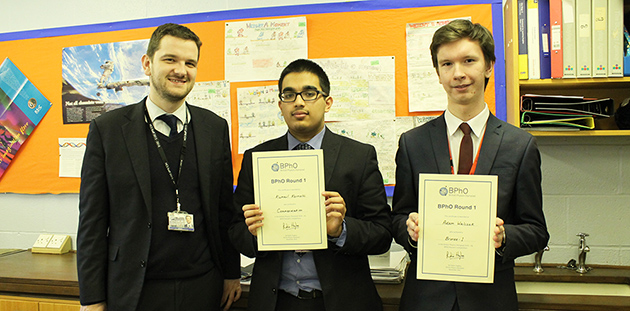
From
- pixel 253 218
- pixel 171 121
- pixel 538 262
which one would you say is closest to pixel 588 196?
pixel 538 262

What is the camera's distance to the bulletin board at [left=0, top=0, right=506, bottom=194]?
2406 mm

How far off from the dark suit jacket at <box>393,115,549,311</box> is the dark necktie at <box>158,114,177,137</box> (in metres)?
0.98

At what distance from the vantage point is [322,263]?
1498 mm

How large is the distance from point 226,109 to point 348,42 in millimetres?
890

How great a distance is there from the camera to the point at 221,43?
2.65 meters

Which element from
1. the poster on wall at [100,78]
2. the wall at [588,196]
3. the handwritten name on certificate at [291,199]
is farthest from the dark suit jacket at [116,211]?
the wall at [588,196]

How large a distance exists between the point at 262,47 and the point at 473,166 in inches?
64.7

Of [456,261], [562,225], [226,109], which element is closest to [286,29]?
[226,109]

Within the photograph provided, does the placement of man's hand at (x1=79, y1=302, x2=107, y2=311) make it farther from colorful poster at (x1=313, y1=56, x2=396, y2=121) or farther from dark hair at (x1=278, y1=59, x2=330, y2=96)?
colorful poster at (x1=313, y1=56, x2=396, y2=121)

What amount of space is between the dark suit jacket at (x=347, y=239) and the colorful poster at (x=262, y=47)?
104cm

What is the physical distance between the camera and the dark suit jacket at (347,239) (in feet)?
4.85

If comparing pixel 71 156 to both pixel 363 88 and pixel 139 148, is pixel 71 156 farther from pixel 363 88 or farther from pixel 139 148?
pixel 363 88

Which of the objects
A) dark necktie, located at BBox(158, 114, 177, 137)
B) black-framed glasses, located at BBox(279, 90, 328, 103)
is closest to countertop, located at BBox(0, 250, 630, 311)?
dark necktie, located at BBox(158, 114, 177, 137)

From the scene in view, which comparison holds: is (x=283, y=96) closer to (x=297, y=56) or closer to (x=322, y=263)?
(x=322, y=263)
